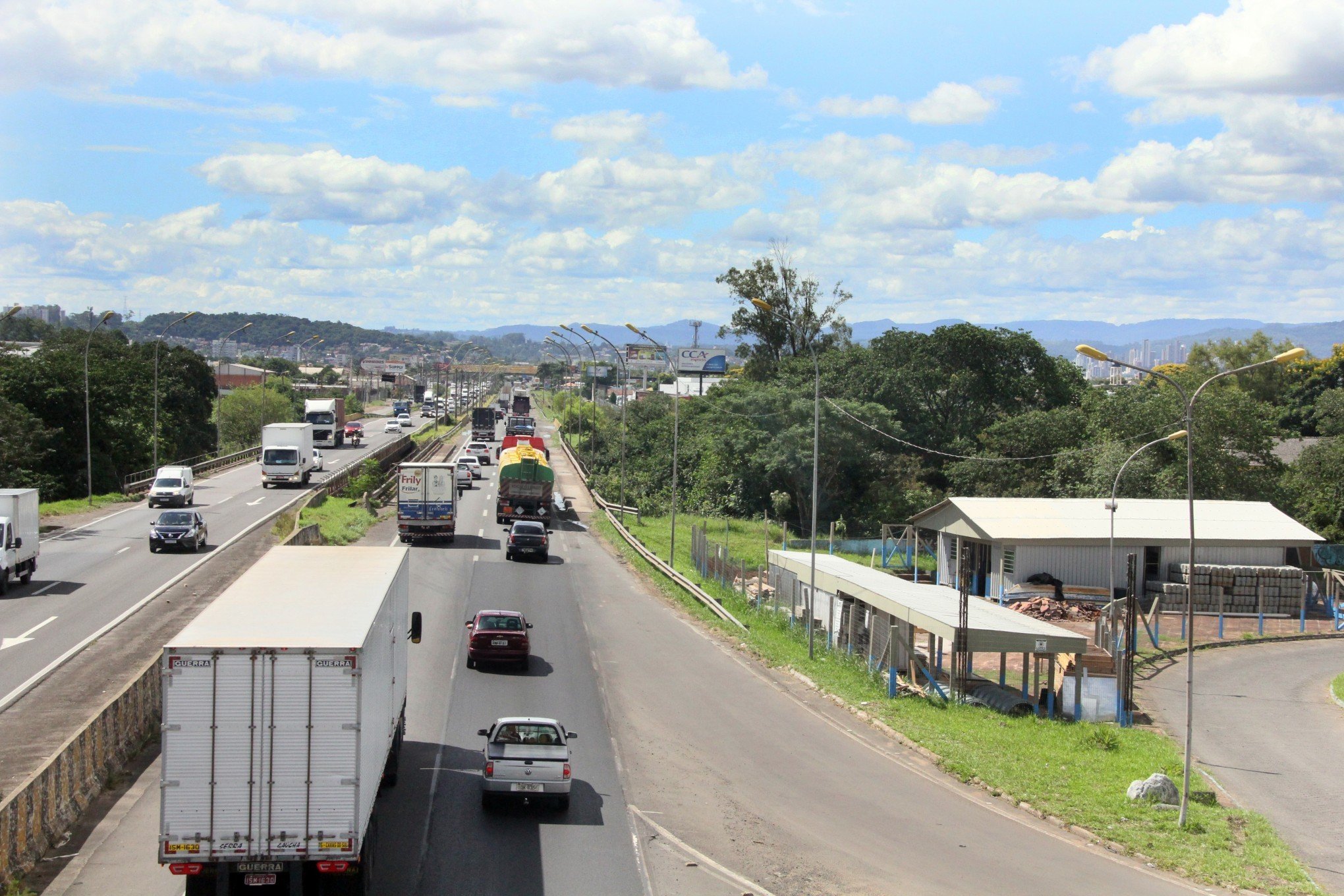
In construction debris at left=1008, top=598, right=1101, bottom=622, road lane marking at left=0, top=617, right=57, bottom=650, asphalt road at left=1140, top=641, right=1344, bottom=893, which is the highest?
road lane marking at left=0, top=617, right=57, bottom=650

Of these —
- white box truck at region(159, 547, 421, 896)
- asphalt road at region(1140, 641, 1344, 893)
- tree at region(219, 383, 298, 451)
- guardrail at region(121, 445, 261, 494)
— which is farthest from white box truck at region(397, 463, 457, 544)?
tree at region(219, 383, 298, 451)

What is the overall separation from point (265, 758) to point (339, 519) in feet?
130

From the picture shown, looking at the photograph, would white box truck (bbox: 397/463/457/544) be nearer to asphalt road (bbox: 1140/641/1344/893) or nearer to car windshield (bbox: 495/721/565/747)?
asphalt road (bbox: 1140/641/1344/893)

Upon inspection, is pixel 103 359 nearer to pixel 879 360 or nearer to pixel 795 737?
pixel 879 360

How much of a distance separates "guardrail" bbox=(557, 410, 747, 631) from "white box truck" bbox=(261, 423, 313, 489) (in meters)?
16.7

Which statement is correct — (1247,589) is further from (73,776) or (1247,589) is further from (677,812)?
(73,776)

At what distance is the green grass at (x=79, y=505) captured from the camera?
50344mm

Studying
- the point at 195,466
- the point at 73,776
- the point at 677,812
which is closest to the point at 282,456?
the point at 195,466

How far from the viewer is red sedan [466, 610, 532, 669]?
26234mm

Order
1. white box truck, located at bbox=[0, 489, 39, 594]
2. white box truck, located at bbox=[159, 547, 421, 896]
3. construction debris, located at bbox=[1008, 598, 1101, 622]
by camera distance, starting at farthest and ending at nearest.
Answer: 1. construction debris, located at bbox=[1008, 598, 1101, 622]
2. white box truck, located at bbox=[0, 489, 39, 594]
3. white box truck, located at bbox=[159, 547, 421, 896]

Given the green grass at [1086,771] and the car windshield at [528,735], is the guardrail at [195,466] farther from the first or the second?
the car windshield at [528,735]

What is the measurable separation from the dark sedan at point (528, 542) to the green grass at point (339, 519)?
629cm

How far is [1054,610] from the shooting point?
41312mm

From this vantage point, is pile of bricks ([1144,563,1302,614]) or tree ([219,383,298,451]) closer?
pile of bricks ([1144,563,1302,614])
